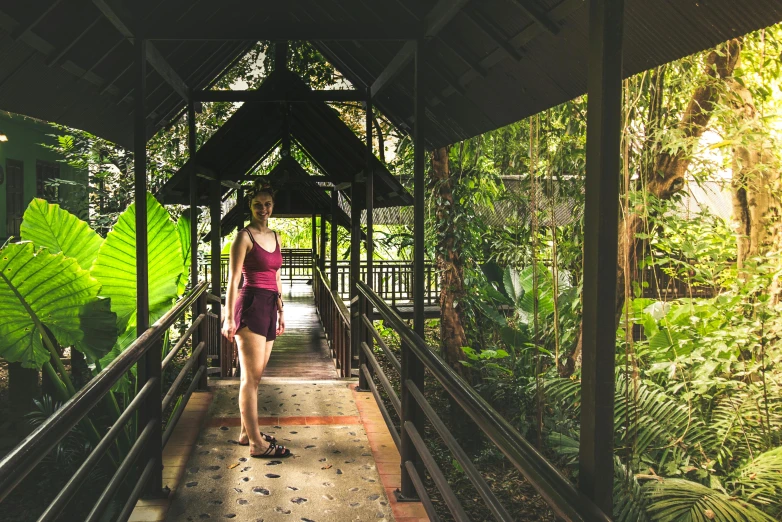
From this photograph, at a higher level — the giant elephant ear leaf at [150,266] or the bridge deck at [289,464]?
the giant elephant ear leaf at [150,266]

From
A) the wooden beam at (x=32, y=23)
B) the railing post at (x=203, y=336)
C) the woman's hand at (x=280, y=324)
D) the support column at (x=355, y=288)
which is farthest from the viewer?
the support column at (x=355, y=288)

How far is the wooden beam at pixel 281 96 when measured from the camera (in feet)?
19.6

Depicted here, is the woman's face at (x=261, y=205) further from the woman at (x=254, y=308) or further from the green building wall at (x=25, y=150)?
the green building wall at (x=25, y=150)

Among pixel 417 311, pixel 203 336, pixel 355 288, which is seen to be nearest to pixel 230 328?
pixel 417 311

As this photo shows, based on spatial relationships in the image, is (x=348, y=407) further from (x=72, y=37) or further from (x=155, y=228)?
(x=72, y=37)

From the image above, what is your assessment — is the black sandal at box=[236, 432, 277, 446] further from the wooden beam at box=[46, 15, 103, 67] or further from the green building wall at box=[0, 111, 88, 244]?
the green building wall at box=[0, 111, 88, 244]

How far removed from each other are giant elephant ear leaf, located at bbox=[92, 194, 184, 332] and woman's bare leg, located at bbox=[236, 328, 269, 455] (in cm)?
158

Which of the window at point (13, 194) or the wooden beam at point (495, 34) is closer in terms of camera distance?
the wooden beam at point (495, 34)

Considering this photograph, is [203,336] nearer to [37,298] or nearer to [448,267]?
[37,298]

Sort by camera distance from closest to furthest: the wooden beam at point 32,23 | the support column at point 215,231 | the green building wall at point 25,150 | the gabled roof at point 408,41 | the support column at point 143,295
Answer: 1. the gabled roof at point 408,41
2. the wooden beam at point 32,23
3. the support column at point 143,295
4. the support column at point 215,231
5. the green building wall at point 25,150

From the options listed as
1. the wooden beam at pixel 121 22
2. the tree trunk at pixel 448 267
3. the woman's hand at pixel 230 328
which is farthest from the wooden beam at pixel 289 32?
the tree trunk at pixel 448 267

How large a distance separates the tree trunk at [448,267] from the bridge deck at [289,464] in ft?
10.1

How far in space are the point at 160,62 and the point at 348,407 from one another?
2976 mm

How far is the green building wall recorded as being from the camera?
14453mm
